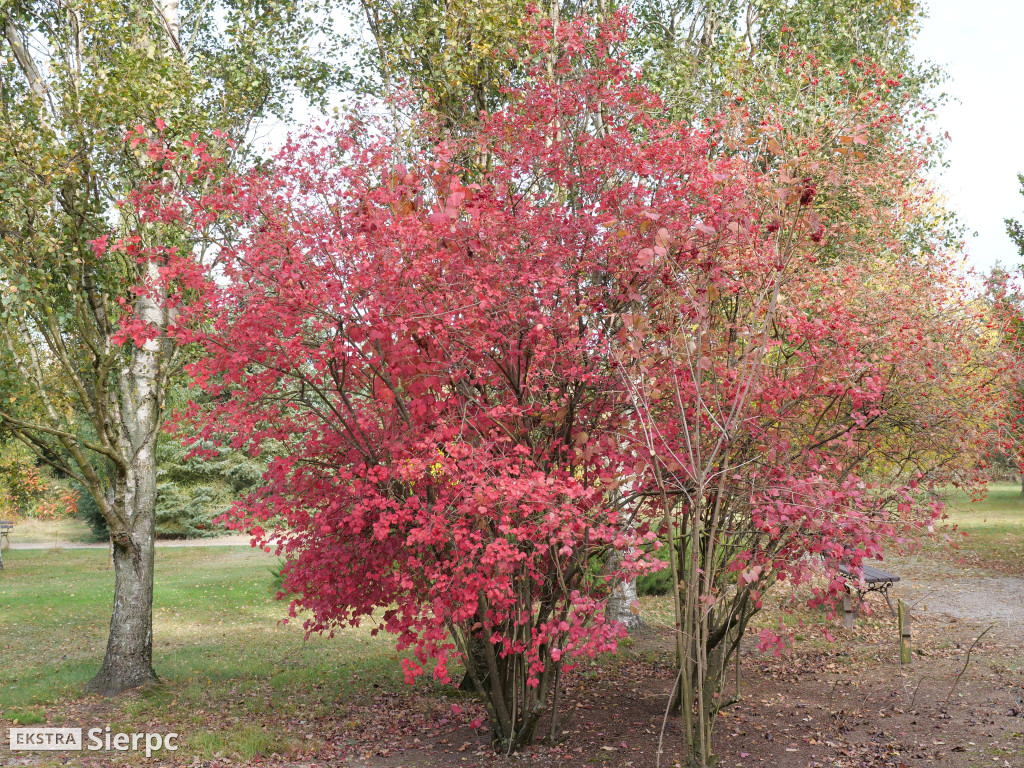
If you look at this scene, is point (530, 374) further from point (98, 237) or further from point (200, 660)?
point (200, 660)

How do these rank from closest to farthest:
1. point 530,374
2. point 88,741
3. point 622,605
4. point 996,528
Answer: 1. point 530,374
2. point 88,741
3. point 622,605
4. point 996,528

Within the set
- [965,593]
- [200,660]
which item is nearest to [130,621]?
[200,660]

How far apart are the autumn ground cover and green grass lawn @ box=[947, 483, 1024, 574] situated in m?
5.15

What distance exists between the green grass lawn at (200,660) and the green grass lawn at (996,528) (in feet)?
32.7

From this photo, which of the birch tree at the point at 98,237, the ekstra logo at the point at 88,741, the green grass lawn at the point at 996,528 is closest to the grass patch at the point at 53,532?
the birch tree at the point at 98,237

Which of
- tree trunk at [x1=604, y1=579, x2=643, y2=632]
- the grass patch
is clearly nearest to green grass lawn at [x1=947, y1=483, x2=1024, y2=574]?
tree trunk at [x1=604, y1=579, x2=643, y2=632]

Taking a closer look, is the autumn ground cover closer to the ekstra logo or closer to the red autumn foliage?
the ekstra logo

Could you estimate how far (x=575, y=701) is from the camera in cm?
723

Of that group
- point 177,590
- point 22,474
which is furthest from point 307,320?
point 22,474

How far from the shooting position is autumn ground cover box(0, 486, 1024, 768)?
6.09m

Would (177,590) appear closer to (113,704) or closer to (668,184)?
(113,704)

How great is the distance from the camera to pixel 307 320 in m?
5.18

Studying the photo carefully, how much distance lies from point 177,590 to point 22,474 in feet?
18.7

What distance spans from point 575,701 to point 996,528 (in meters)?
19.9
